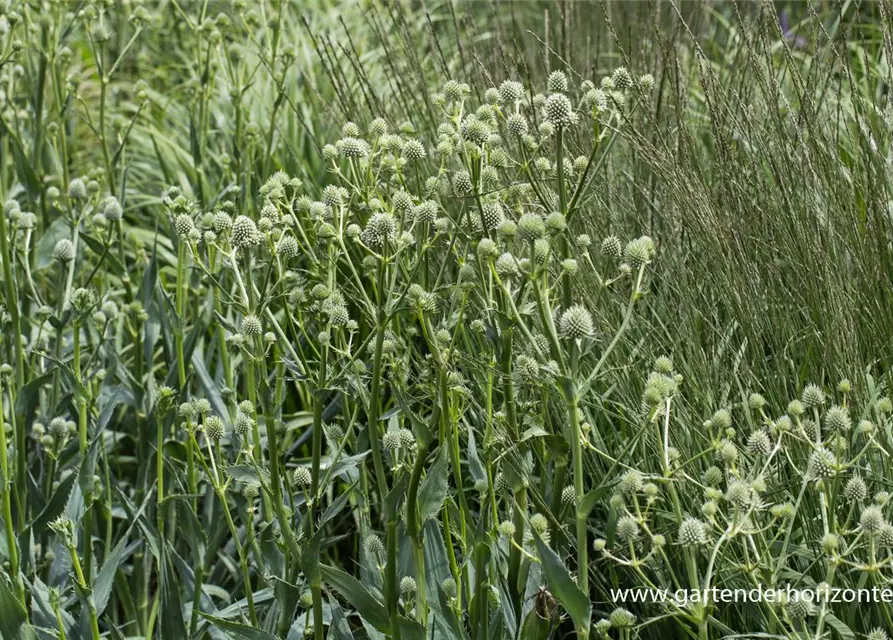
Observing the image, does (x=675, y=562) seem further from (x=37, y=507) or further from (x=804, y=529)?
(x=37, y=507)

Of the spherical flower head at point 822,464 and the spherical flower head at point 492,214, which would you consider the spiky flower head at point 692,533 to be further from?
the spherical flower head at point 492,214

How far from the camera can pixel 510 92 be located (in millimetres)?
1966

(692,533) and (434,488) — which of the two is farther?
(434,488)

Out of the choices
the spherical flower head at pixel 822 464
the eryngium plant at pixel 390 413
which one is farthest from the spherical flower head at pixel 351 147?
the spherical flower head at pixel 822 464

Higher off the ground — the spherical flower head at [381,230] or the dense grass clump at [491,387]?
the spherical flower head at [381,230]

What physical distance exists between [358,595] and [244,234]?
A: 2.12ft

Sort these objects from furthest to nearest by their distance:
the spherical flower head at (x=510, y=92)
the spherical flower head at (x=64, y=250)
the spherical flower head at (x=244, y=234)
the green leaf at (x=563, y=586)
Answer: the spherical flower head at (x=64, y=250) < the spherical flower head at (x=510, y=92) < the spherical flower head at (x=244, y=234) < the green leaf at (x=563, y=586)

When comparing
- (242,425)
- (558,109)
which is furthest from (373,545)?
(558,109)

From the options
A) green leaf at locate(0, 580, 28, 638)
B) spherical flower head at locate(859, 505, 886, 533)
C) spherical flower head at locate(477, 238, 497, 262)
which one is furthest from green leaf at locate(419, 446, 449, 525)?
green leaf at locate(0, 580, 28, 638)

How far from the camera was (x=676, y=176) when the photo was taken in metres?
2.39

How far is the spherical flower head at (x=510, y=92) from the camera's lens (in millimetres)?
1936

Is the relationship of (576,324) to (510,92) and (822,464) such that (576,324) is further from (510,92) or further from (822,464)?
(510,92)

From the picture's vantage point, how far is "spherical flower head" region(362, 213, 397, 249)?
5.60ft

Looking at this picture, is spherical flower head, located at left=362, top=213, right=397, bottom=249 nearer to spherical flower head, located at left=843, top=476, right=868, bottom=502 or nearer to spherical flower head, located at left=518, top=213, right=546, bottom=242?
spherical flower head, located at left=518, top=213, right=546, bottom=242
